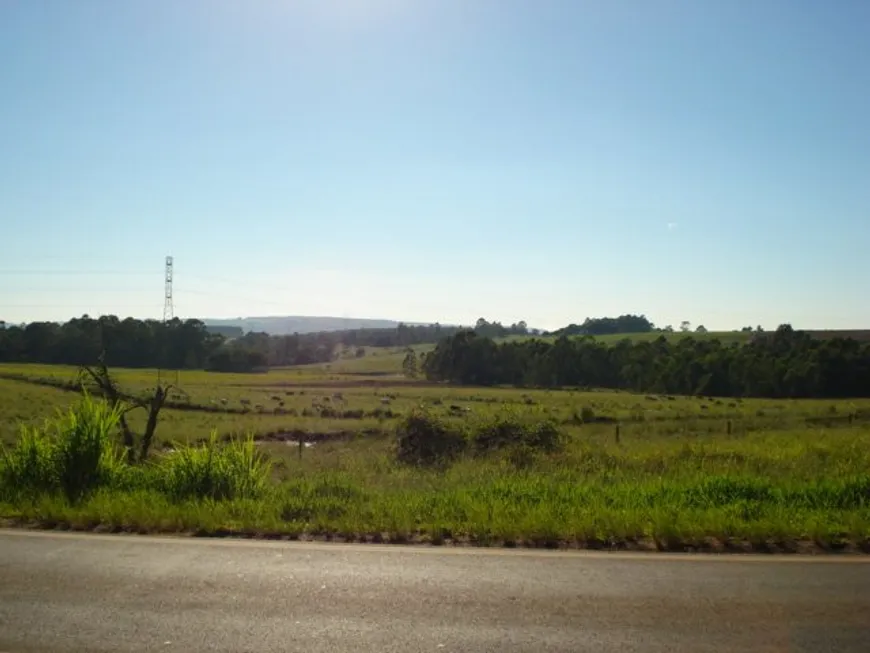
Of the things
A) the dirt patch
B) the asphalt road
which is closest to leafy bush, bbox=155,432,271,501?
the asphalt road

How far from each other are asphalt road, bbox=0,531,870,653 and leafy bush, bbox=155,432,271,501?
81.1 inches

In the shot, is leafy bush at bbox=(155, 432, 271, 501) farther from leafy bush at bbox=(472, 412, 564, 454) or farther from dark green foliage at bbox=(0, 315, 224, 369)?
dark green foliage at bbox=(0, 315, 224, 369)

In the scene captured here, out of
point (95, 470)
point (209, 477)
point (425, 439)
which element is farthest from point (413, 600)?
point (425, 439)

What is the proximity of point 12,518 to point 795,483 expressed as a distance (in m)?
9.61

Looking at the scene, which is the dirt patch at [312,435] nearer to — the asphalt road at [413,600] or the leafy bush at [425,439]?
the leafy bush at [425,439]

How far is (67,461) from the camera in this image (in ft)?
30.3

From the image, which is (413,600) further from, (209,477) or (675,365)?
(675,365)

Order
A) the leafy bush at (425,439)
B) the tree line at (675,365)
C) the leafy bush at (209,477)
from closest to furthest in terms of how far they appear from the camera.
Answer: the leafy bush at (209,477), the leafy bush at (425,439), the tree line at (675,365)

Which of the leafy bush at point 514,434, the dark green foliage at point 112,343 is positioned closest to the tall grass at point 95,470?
the leafy bush at point 514,434

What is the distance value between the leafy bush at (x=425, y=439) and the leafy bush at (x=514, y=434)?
0.65 metres

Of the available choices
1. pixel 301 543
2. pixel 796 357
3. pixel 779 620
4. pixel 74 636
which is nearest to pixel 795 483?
pixel 779 620

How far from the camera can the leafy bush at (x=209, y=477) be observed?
9.02 metres

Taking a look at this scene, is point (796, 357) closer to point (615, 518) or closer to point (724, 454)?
point (724, 454)

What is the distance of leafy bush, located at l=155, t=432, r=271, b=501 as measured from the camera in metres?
9.02
